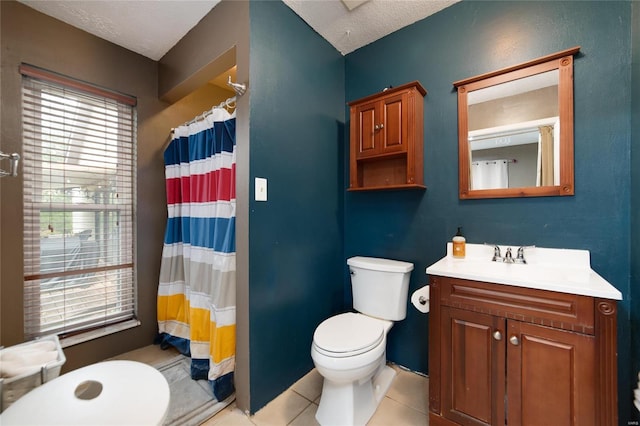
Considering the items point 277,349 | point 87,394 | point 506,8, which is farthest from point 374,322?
point 506,8

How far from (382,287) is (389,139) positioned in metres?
0.97

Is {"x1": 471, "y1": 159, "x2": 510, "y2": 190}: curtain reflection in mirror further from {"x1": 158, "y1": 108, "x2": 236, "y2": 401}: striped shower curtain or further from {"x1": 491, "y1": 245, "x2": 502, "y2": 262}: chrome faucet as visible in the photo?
{"x1": 158, "y1": 108, "x2": 236, "y2": 401}: striped shower curtain

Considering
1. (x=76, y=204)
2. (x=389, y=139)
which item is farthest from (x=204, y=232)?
(x=389, y=139)

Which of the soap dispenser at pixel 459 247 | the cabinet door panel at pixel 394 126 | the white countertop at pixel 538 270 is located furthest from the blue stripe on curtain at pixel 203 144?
the soap dispenser at pixel 459 247

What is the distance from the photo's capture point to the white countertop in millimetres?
962

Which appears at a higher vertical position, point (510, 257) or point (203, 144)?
point (203, 144)

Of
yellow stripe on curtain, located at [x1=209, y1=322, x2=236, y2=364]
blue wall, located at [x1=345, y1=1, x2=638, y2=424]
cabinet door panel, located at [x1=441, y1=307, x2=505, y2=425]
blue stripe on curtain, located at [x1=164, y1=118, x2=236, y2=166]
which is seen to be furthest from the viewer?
blue stripe on curtain, located at [x1=164, y1=118, x2=236, y2=166]

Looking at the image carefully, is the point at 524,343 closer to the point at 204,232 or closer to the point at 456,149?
the point at 456,149

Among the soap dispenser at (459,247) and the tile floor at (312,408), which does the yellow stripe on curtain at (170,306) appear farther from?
the soap dispenser at (459,247)

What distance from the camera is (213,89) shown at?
2.39 metres

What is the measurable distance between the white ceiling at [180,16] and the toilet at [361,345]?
165 cm

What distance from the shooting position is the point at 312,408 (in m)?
1.44

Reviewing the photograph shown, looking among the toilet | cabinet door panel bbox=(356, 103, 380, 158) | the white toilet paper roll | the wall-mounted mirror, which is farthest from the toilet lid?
cabinet door panel bbox=(356, 103, 380, 158)

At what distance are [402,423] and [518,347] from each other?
0.72 metres
